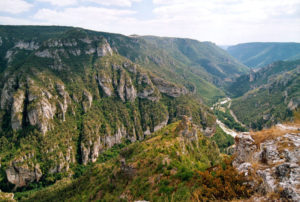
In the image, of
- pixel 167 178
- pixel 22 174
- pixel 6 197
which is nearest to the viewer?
pixel 167 178

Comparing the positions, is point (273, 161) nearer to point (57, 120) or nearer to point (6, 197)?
point (6, 197)

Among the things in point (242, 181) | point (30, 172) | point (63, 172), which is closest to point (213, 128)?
point (63, 172)

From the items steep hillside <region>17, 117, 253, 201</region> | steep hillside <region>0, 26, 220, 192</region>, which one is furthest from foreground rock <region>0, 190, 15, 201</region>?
steep hillside <region>0, 26, 220, 192</region>

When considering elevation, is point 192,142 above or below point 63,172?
above

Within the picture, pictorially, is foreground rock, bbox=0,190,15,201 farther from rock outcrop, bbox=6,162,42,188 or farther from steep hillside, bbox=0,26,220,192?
steep hillside, bbox=0,26,220,192

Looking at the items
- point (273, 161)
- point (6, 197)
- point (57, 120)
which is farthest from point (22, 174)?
point (273, 161)

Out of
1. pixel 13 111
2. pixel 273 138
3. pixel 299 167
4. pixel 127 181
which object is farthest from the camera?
pixel 13 111

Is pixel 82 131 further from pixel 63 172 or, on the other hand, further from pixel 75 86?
pixel 75 86
